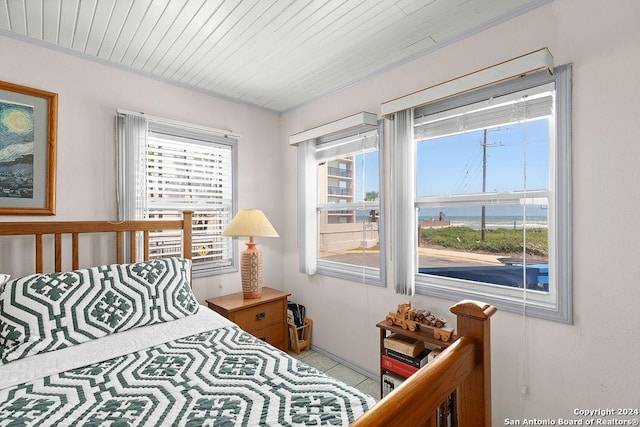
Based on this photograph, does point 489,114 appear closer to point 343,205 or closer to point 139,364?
point 343,205

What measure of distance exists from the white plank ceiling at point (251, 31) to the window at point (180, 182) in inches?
19.5

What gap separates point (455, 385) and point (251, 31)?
207cm

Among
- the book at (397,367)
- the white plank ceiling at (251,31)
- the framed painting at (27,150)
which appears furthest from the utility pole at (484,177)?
the framed painting at (27,150)

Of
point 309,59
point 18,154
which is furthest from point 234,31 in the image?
point 18,154

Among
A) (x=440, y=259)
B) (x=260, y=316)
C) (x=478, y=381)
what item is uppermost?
(x=440, y=259)

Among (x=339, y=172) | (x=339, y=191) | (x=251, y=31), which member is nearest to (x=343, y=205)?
(x=339, y=191)

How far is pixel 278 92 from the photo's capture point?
2.83 metres

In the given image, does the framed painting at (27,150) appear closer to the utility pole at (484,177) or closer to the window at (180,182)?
the window at (180,182)

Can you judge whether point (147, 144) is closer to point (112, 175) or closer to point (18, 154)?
point (112, 175)

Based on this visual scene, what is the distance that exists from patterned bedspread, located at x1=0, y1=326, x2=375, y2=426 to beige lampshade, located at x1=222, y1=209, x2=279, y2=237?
1.10m

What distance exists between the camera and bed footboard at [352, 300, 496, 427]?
2.04ft

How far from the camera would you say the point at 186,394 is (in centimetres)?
119

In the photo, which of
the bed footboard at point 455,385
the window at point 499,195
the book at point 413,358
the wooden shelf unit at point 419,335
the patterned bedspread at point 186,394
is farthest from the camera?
the book at point 413,358

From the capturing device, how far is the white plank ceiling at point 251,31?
5.48ft
